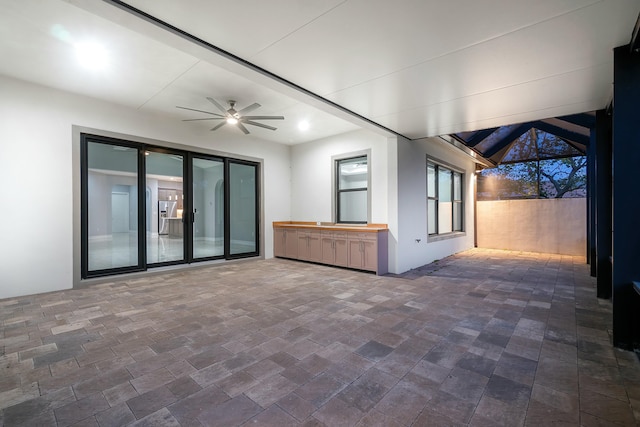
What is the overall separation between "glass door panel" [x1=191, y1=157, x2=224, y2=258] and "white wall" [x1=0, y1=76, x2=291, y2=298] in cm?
167

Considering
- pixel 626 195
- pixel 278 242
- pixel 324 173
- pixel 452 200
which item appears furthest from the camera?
pixel 452 200

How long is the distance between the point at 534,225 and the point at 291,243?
7.29 meters

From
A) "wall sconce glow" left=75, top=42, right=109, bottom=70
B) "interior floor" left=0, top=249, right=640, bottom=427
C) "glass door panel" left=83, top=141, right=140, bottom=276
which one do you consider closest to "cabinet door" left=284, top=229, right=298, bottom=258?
"interior floor" left=0, top=249, right=640, bottom=427

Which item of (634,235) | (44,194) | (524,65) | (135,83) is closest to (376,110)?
(524,65)

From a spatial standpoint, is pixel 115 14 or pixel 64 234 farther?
pixel 64 234

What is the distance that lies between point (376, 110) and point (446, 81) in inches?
44.4

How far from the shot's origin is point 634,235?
8.09 ft

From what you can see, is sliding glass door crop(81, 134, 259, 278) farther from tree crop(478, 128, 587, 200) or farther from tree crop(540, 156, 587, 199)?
tree crop(540, 156, 587, 199)

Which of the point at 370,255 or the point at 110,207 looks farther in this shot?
the point at 370,255

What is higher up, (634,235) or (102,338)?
(634,235)

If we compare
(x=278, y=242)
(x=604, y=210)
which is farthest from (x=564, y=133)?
(x=278, y=242)

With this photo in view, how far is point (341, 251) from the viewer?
592 centimetres

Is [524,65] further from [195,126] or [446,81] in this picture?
[195,126]

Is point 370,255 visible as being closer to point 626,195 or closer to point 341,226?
point 341,226
